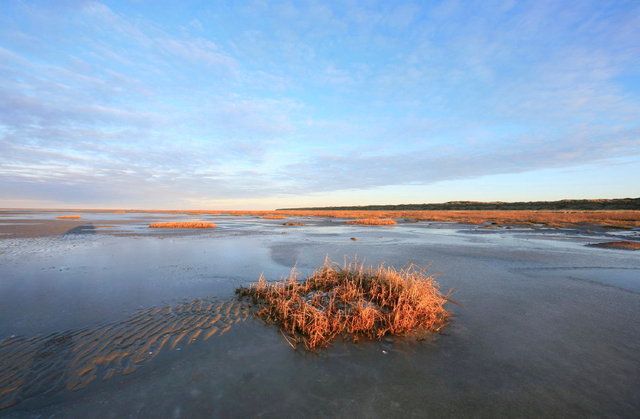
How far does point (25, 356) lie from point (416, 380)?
7165 millimetres

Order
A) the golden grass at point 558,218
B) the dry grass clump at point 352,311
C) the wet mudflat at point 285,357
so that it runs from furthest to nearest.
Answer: the golden grass at point 558,218 → the dry grass clump at point 352,311 → the wet mudflat at point 285,357

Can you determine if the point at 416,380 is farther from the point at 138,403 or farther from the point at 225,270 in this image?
the point at 225,270

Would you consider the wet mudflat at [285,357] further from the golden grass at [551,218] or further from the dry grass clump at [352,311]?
the golden grass at [551,218]

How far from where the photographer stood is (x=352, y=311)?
22.8 ft

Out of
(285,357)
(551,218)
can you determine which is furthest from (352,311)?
(551,218)

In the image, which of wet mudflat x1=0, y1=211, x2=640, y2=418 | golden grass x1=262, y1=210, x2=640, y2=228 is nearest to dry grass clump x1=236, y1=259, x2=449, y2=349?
wet mudflat x1=0, y1=211, x2=640, y2=418

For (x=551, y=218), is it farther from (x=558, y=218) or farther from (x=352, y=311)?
(x=352, y=311)

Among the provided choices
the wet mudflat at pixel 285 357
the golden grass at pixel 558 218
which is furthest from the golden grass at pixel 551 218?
the wet mudflat at pixel 285 357

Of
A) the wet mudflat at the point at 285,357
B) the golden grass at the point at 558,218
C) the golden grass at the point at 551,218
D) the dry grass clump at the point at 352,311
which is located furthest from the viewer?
the golden grass at the point at 551,218

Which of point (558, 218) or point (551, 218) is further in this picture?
point (551, 218)

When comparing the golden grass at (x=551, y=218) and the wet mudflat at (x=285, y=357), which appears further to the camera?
the golden grass at (x=551, y=218)

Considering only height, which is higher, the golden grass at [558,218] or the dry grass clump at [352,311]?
the golden grass at [558,218]

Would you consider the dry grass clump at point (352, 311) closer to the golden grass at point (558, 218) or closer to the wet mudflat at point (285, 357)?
the wet mudflat at point (285, 357)

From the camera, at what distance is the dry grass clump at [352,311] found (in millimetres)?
6375
